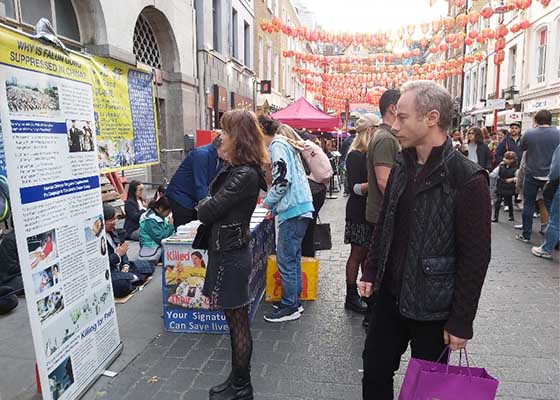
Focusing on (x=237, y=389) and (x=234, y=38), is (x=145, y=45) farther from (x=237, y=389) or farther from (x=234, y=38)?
(x=237, y=389)

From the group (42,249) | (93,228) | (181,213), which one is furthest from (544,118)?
(42,249)

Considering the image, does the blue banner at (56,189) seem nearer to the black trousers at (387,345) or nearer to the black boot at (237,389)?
the black boot at (237,389)

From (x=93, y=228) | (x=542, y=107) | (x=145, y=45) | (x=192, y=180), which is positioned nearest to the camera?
(x=93, y=228)

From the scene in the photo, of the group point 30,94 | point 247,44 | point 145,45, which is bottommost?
point 30,94

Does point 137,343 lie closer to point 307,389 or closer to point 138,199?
point 307,389

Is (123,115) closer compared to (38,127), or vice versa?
(38,127)

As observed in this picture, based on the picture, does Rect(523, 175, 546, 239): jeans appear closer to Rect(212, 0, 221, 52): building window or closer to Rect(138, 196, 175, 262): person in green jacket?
Rect(138, 196, 175, 262): person in green jacket

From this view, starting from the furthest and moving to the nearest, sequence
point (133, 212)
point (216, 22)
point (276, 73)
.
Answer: point (276, 73) < point (216, 22) < point (133, 212)

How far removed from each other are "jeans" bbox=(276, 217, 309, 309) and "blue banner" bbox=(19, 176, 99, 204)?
167 centimetres

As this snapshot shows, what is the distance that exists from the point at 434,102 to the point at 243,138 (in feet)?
3.96

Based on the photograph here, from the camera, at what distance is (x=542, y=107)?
59.1 feet

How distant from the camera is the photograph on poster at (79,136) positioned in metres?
2.76

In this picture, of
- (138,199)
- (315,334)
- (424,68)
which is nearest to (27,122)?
(315,334)

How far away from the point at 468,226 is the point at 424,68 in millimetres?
19434
